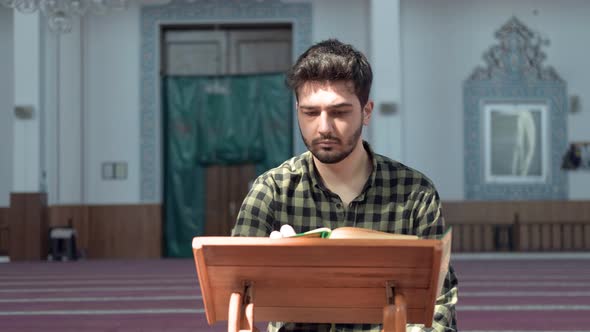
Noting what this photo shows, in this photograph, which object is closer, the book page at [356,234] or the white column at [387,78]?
the book page at [356,234]

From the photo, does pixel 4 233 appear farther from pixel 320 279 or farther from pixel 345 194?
pixel 320 279

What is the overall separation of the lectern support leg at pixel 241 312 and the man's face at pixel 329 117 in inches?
12.8

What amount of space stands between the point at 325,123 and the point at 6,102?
8.61 m

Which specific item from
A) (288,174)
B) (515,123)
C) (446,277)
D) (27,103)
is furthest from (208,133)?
(446,277)

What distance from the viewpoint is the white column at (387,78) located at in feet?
28.2

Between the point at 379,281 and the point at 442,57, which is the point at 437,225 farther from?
the point at 442,57

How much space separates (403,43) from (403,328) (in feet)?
26.9

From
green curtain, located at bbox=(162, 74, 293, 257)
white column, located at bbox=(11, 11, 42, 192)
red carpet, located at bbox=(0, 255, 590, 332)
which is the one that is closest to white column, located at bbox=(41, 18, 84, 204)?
white column, located at bbox=(11, 11, 42, 192)

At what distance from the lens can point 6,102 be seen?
9.39 metres

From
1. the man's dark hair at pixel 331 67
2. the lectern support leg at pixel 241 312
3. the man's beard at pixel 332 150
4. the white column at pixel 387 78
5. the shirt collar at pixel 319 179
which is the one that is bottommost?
the lectern support leg at pixel 241 312

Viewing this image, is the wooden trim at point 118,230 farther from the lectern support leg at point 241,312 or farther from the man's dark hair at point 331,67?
the lectern support leg at point 241,312

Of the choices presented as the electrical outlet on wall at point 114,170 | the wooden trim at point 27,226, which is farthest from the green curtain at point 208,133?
the wooden trim at point 27,226

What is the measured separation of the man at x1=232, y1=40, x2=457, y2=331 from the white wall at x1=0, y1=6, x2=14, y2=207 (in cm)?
828

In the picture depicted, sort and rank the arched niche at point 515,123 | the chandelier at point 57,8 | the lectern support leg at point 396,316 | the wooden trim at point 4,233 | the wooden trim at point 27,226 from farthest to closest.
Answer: the wooden trim at point 4,233 → the arched niche at point 515,123 → the wooden trim at point 27,226 → the chandelier at point 57,8 → the lectern support leg at point 396,316
